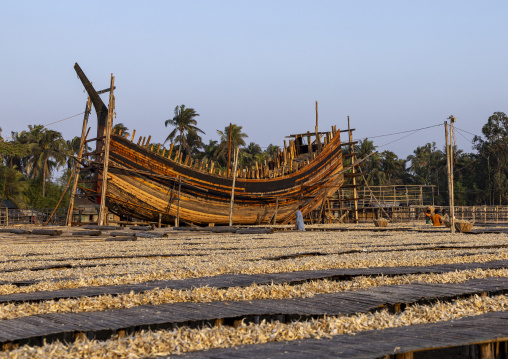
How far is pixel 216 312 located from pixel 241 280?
2006 millimetres

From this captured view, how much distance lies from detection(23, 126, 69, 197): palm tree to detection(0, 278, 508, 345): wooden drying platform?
54.4m

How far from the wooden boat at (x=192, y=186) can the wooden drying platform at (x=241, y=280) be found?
61.4ft

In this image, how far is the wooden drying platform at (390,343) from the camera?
3627 mm

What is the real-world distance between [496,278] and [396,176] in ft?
219

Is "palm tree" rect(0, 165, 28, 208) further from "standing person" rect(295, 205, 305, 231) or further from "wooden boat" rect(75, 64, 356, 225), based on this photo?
"standing person" rect(295, 205, 305, 231)

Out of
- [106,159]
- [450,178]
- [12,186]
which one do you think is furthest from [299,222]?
[12,186]

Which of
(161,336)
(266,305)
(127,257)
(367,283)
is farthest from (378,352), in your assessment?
(127,257)

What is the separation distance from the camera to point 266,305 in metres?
5.50

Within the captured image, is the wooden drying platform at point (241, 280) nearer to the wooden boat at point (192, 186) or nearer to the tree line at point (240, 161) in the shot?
the wooden boat at point (192, 186)

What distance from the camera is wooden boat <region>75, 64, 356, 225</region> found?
26.1m

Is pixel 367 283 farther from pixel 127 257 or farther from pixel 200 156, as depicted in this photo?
pixel 200 156

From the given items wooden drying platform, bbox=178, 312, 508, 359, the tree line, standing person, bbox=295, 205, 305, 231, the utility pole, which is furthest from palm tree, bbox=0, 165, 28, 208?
wooden drying platform, bbox=178, 312, 508, 359

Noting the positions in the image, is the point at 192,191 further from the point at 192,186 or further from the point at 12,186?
the point at 12,186

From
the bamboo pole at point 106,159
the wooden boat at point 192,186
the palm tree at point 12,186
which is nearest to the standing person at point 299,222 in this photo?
the wooden boat at point 192,186
